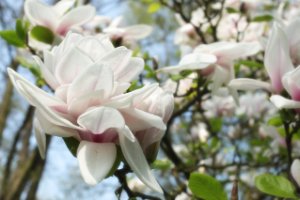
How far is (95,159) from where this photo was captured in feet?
1.84

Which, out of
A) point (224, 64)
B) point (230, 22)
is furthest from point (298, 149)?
point (224, 64)

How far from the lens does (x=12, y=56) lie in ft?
10.9

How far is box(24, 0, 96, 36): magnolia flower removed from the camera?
973 millimetres

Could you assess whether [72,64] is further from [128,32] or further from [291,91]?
[128,32]

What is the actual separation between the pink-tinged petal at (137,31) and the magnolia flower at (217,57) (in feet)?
0.83

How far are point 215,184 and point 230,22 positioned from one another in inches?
46.5

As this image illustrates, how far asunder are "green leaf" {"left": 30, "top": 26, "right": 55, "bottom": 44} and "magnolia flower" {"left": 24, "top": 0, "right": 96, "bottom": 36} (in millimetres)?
11

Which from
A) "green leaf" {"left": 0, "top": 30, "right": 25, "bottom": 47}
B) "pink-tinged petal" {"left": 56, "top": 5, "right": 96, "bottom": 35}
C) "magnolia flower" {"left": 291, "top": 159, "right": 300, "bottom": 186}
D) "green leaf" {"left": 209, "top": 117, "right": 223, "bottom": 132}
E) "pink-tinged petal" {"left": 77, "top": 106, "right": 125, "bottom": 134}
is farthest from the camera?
"green leaf" {"left": 209, "top": 117, "right": 223, "bottom": 132}

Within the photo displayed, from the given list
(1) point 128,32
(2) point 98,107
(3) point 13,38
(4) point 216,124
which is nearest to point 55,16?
(3) point 13,38

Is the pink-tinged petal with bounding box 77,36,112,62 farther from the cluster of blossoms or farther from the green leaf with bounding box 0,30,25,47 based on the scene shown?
the green leaf with bounding box 0,30,25,47

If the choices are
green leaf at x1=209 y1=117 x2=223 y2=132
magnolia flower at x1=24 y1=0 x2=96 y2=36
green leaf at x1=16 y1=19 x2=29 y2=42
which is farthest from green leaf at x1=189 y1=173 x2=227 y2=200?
green leaf at x1=209 y1=117 x2=223 y2=132

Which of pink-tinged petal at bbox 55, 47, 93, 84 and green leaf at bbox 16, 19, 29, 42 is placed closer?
pink-tinged petal at bbox 55, 47, 93, 84

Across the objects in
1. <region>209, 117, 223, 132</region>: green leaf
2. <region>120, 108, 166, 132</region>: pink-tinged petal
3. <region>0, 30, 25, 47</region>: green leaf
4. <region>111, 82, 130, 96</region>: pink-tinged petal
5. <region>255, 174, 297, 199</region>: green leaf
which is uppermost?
<region>111, 82, 130, 96</region>: pink-tinged petal

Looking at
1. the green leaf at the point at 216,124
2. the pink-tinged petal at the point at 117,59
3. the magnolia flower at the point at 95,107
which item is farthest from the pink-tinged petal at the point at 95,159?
the green leaf at the point at 216,124
